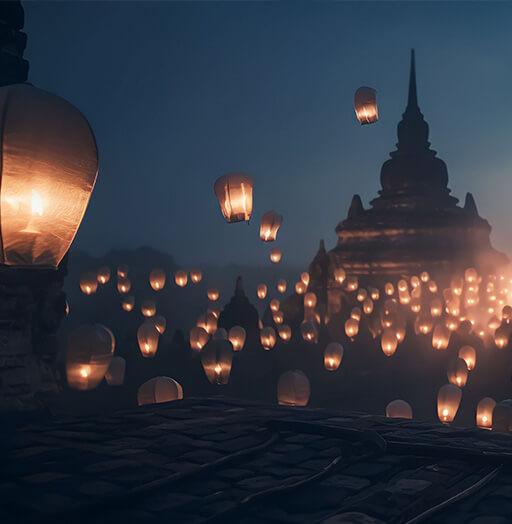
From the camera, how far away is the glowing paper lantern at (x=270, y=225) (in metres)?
16.1

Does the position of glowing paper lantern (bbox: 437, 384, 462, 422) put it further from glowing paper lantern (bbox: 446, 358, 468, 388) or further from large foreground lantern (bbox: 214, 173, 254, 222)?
large foreground lantern (bbox: 214, 173, 254, 222)

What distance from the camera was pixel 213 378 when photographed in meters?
13.0

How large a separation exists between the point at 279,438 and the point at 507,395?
17573 mm

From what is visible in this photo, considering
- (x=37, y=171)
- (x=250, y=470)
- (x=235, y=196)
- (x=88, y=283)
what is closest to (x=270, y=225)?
(x=235, y=196)

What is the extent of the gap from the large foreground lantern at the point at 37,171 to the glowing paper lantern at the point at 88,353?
17.6 feet

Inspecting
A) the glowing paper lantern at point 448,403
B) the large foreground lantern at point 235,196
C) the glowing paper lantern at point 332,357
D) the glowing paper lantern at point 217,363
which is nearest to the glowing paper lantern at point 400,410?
the glowing paper lantern at point 448,403

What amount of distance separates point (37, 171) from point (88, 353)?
6.00 meters

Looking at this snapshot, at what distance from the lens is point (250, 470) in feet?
15.2

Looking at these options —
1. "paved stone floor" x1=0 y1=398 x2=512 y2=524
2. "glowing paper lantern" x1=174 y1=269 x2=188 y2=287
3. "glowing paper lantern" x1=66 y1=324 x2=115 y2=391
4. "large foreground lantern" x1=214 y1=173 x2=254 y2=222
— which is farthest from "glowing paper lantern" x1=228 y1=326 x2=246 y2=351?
"paved stone floor" x1=0 y1=398 x2=512 y2=524

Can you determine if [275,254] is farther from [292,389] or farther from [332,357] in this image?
[292,389]

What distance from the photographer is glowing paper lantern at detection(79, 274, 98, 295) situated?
19469mm

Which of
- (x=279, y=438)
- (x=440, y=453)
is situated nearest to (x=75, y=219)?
(x=279, y=438)

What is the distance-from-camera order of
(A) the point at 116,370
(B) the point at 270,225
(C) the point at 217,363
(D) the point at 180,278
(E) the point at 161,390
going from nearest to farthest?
1. (E) the point at 161,390
2. (C) the point at 217,363
3. (A) the point at 116,370
4. (B) the point at 270,225
5. (D) the point at 180,278

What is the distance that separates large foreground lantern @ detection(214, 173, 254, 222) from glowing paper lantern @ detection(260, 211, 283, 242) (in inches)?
214
